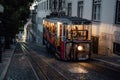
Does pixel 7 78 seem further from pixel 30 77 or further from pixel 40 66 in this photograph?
pixel 40 66

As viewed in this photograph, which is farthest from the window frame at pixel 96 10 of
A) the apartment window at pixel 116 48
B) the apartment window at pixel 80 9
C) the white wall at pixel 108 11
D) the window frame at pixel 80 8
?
the apartment window at pixel 116 48

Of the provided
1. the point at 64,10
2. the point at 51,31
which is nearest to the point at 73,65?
the point at 51,31

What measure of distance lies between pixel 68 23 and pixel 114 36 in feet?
15.6

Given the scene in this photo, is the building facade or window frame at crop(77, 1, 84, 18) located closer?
the building facade

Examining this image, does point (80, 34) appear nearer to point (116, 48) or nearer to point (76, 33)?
point (76, 33)

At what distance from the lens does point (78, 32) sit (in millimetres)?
22016

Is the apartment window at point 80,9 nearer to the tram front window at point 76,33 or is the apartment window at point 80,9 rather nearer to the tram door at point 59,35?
the tram door at point 59,35

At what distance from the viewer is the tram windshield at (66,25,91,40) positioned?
71.8 feet

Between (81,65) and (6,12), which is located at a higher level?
(6,12)

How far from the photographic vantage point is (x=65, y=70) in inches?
734

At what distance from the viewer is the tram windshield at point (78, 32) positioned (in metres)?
21.9

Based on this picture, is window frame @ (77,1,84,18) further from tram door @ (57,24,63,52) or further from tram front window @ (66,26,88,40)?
tram front window @ (66,26,88,40)

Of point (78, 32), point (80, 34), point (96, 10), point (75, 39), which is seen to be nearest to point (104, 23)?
point (96, 10)

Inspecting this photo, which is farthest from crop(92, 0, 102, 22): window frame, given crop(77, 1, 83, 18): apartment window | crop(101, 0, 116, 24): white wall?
crop(77, 1, 83, 18): apartment window
